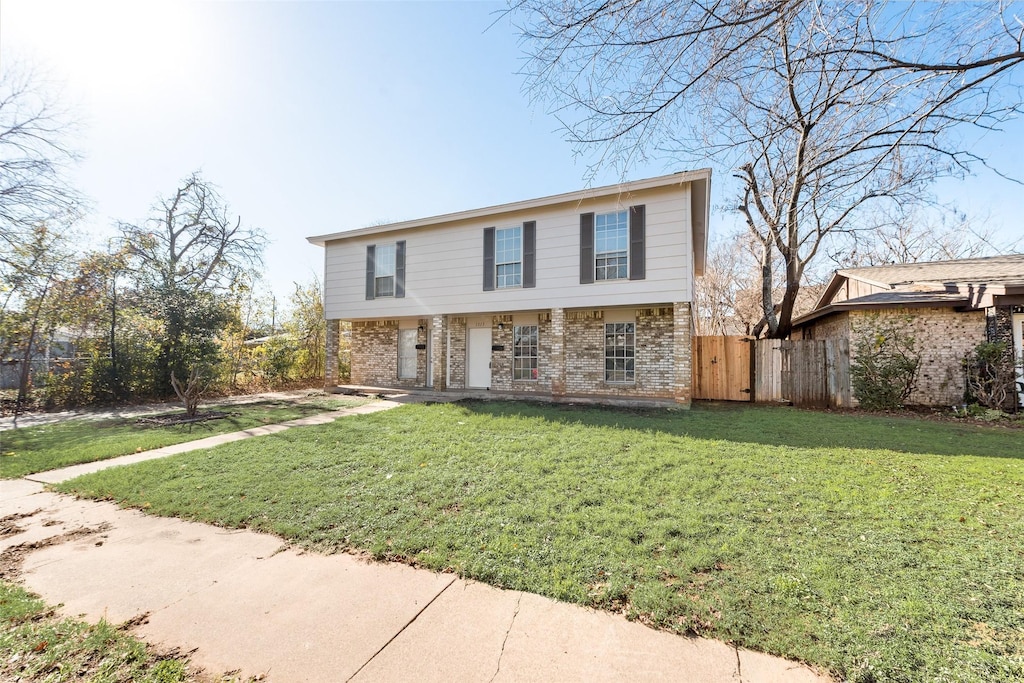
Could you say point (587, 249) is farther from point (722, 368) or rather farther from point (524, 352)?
point (722, 368)

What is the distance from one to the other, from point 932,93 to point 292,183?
1371cm

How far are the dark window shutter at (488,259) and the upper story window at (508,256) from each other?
0.11m

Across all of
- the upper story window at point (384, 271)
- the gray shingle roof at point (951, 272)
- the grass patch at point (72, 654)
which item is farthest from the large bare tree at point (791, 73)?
the upper story window at point (384, 271)

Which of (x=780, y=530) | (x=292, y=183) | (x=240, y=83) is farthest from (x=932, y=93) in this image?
(x=292, y=183)

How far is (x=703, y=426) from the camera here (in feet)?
23.9

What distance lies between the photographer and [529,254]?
36.3 ft

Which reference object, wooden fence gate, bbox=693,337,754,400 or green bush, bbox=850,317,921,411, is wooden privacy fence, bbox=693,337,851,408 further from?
green bush, bbox=850,317,921,411

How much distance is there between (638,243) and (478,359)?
19.4 feet

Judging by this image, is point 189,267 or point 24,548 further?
point 189,267

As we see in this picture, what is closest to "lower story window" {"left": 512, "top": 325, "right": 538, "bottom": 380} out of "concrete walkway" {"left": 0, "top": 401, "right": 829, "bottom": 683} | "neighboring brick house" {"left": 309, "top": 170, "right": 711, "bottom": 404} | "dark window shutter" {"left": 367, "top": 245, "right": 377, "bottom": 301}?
"neighboring brick house" {"left": 309, "top": 170, "right": 711, "bottom": 404}

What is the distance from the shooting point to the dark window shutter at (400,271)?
1273 cm

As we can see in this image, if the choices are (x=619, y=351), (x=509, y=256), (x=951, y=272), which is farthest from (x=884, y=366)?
(x=509, y=256)

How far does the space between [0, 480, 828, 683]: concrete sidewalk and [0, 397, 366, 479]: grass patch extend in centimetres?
313

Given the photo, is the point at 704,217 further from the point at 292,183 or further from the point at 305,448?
the point at 292,183
